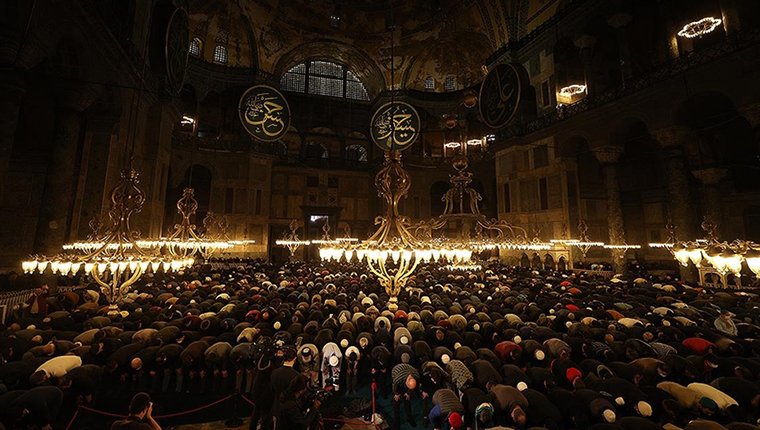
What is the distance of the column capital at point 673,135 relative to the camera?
9688 mm

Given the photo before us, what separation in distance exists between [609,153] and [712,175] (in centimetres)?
346

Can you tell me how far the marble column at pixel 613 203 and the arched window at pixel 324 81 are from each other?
14.9 m

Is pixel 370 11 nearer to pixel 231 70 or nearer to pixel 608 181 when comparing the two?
pixel 231 70

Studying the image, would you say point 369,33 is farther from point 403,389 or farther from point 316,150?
point 403,389

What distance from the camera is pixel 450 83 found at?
68.0 ft

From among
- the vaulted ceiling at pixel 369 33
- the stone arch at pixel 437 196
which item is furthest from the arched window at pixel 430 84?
the stone arch at pixel 437 196

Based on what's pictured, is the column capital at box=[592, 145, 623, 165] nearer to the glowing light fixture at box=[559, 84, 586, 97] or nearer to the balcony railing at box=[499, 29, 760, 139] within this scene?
the balcony railing at box=[499, 29, 760, 139]

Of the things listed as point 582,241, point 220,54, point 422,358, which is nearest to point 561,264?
point 582,241

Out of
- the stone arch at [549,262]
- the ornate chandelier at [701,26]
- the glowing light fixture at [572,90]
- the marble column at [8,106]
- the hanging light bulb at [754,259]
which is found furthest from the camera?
the stone arch at [549,262]

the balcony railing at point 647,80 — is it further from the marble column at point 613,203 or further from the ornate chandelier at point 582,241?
the ornate chandelier at point 582,241

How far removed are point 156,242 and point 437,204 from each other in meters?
16.7

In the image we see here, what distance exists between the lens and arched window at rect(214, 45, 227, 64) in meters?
17.4

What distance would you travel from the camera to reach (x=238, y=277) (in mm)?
10281

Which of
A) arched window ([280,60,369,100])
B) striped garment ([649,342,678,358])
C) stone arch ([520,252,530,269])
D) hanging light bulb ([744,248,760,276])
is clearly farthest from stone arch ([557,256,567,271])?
arched window ([280,60,369,100])
